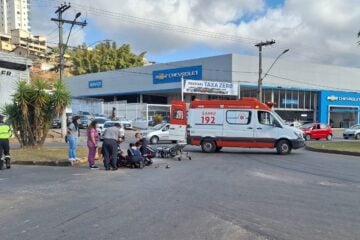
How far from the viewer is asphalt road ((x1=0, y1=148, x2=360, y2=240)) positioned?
6.11m

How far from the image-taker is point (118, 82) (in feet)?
205

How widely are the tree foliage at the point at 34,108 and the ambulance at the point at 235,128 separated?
5.38m

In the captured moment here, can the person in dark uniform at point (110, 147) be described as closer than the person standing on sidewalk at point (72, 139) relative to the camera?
Yes

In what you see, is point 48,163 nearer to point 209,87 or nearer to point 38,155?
point 38,155

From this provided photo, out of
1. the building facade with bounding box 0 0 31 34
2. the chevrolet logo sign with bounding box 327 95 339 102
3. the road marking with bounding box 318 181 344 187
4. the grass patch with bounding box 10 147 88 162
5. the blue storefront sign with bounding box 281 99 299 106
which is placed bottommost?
the road marking with bounding box 318 181 344 187

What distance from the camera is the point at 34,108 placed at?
1866cm

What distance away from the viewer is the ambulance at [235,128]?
19.5 metres

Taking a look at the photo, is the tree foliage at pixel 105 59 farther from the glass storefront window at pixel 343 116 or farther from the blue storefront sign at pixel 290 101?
the glass storefront window at pixel 343 116

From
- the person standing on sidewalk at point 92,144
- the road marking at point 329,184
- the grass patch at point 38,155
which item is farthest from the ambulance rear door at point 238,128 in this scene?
the road marking at point 329,184

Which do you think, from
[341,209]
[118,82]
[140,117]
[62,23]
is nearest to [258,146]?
[341,209]

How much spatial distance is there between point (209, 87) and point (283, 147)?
27780mm

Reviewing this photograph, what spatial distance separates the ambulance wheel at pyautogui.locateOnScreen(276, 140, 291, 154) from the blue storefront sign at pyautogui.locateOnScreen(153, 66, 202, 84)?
32238mm

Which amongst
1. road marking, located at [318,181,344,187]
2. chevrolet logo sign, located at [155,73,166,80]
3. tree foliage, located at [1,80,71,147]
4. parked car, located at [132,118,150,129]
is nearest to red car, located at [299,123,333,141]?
parked car, located at [132,118,150,129]

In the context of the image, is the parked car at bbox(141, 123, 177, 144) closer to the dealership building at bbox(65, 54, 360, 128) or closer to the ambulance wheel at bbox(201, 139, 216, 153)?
the ambulance wheel at bbox(201, 139, 216, 153)
